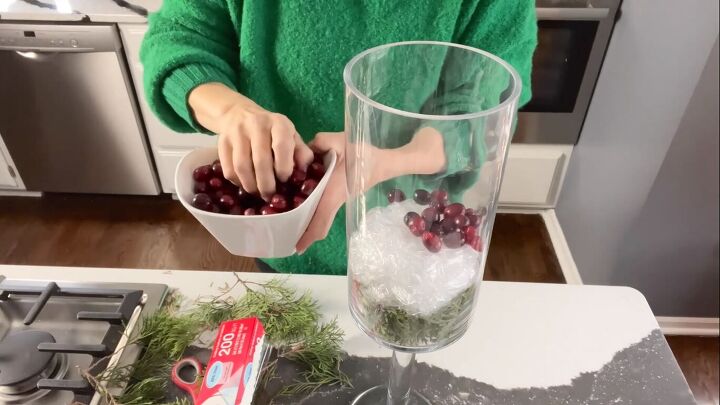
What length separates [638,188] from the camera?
133cm

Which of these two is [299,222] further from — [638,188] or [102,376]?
[638,188]

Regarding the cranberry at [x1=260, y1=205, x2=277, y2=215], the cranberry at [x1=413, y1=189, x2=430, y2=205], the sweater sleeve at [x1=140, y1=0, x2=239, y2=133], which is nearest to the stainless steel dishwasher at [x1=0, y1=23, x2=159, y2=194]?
the sweater sleeve at [x1=140, y1=0, x2=239, y2=133]

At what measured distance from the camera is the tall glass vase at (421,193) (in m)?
0.44

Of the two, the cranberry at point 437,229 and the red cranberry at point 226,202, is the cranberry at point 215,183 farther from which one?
the cranberry at point 437,229

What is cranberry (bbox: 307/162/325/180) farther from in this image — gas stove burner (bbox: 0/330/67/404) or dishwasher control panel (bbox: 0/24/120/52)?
dishwasher control panel (bbox: 0/24/120/52)

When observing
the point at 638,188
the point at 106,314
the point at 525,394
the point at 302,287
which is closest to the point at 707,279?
the point at 638,188

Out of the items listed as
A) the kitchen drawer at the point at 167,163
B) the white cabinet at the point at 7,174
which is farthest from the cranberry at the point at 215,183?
the white cabinet at the point at 7,174

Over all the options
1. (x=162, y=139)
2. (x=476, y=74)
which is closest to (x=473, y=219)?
(x=476, y=74)

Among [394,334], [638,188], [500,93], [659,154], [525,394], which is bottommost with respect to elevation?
[638,188]

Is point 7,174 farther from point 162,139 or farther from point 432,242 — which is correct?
point 432,242

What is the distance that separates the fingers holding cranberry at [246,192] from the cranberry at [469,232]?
6.3 inches

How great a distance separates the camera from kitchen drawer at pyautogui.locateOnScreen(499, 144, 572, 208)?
1783mm

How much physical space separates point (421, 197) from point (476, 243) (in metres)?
Answer: 0.06

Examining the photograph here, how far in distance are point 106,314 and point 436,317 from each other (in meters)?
0.38
